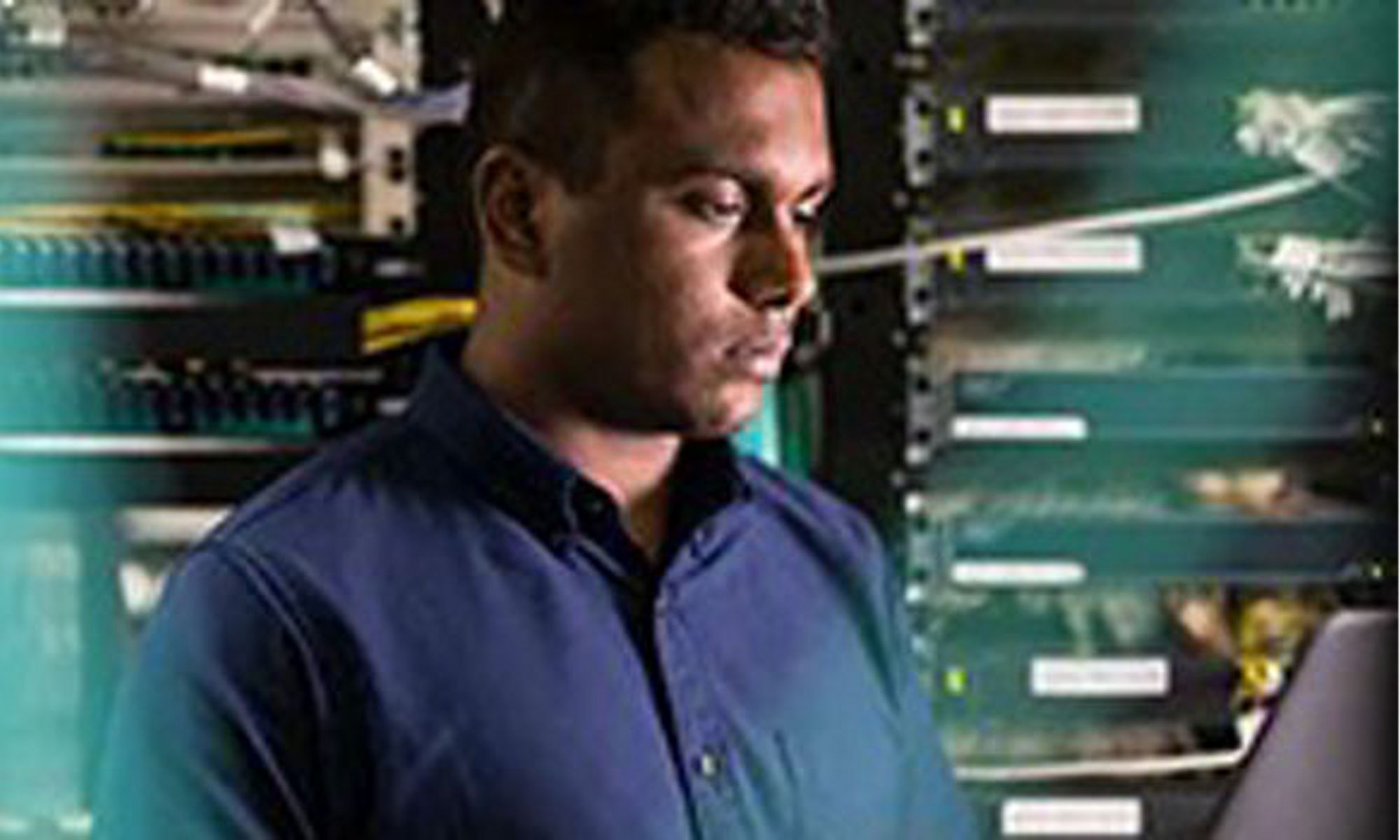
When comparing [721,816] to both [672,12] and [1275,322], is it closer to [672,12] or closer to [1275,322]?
[672,12]

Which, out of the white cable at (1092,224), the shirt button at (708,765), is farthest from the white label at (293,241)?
the shirt button at (708,765)

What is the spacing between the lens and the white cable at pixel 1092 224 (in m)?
1.67

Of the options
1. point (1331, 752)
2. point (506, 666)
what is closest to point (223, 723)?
point (506, 666)

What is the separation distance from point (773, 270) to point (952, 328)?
794mm

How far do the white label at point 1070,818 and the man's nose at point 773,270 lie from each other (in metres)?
0.89

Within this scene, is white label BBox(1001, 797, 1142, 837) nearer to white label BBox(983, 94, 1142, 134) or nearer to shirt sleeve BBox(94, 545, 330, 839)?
white label BBox(983, 94, 1142, 134)

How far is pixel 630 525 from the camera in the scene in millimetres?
1031

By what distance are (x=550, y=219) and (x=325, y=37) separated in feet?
2.47

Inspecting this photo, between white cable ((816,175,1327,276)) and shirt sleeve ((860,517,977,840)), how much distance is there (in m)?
0.56

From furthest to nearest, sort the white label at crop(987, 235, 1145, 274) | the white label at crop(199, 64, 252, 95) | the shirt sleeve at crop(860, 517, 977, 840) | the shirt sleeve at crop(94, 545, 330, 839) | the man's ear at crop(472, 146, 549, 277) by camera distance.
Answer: the white label at crop(987, 235, 1145, 274) → the white label at crop(199, 64, 252, 95) → the shirt sleeve at crop(860, 517, 977, 840) → the man's ear at crop(472, 146, 549, 277) → the shirt sleeve at crop(94, 545, 330, 839)

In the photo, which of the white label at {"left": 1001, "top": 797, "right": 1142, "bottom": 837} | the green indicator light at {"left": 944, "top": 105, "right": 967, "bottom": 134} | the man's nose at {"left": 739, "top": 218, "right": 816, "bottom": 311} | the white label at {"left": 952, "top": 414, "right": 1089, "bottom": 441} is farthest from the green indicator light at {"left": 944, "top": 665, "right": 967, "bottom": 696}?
the man's nose at {"left": 739, "top": 218, "right": 816, "bottom": 311}

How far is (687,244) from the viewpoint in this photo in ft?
3.21

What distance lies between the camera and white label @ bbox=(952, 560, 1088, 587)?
1741 mm

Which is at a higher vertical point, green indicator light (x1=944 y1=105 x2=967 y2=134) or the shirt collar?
green indicator light (x1=944 y1=105 x2=967 y2=134)
